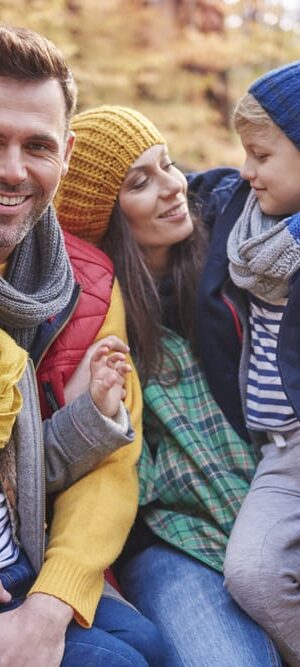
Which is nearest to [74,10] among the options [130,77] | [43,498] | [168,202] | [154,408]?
[130,77]

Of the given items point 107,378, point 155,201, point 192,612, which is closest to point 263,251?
point 155,201

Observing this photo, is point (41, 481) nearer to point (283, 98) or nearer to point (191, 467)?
point (191, 467)

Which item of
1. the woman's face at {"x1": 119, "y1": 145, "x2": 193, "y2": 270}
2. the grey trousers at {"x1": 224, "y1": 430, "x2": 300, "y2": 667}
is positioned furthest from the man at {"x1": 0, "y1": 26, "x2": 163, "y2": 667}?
the woman's face at {"x1": 119, "y1": 145, "x2": 193, "y2": 270}

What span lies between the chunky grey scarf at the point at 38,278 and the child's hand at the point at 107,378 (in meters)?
0.17

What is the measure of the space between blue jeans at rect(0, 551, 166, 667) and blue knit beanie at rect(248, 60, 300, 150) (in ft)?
4.56

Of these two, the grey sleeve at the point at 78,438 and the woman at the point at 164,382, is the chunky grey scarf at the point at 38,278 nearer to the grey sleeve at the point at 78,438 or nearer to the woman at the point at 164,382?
the grey sleeve at the point at 78,438

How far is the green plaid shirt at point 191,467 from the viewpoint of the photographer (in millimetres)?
2449

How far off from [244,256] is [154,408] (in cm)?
54

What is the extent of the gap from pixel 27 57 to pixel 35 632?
1.37m

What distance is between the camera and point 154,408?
101 inches

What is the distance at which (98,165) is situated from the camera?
2639 millimetres

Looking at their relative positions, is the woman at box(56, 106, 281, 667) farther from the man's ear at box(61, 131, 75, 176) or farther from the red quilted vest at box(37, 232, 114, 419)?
the man's ear at box(61, 131, 75, 176)

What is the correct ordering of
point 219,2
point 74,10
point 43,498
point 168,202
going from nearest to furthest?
1. point 43,498
2. point 168,202
3. point 74,10
4. point 219,2

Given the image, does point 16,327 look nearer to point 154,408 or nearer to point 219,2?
point 154,408
